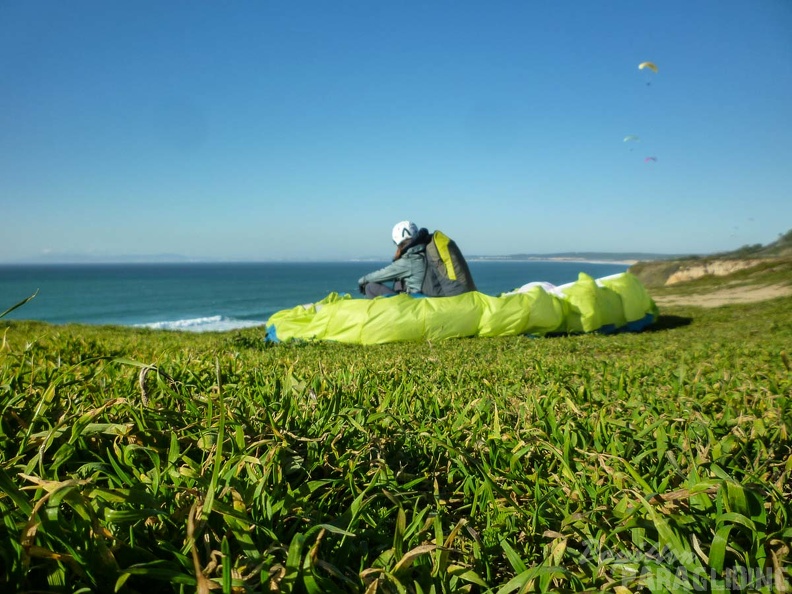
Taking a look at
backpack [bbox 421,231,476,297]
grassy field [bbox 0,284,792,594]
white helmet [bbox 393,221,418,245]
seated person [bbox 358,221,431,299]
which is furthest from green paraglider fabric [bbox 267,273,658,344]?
grassy field [bbox 0,284,792,594]

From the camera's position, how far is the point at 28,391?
1250 millimetres

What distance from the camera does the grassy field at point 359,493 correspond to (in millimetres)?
738

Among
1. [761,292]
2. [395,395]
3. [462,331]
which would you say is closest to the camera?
[395,395]

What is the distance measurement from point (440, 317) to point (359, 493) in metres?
6.07

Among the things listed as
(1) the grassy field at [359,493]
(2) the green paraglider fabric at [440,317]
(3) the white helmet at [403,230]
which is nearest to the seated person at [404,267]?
(3) the white helmet at [403,230]

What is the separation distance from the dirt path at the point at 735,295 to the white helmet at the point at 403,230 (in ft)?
33.9

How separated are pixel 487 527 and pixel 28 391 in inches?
47.6

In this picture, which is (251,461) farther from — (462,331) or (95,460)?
(462,331)

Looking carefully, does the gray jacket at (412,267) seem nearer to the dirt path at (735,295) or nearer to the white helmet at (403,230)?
the white helmet at (403,230)

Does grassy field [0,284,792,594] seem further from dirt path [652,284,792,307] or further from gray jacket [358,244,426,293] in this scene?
dirt path [652,284,792,307]

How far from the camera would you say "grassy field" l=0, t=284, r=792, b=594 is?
0.74m

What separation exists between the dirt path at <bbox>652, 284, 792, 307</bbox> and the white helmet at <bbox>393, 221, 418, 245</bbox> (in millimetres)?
10344

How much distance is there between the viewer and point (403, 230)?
10.1 metres

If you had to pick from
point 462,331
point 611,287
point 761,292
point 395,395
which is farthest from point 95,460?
point 761,292
